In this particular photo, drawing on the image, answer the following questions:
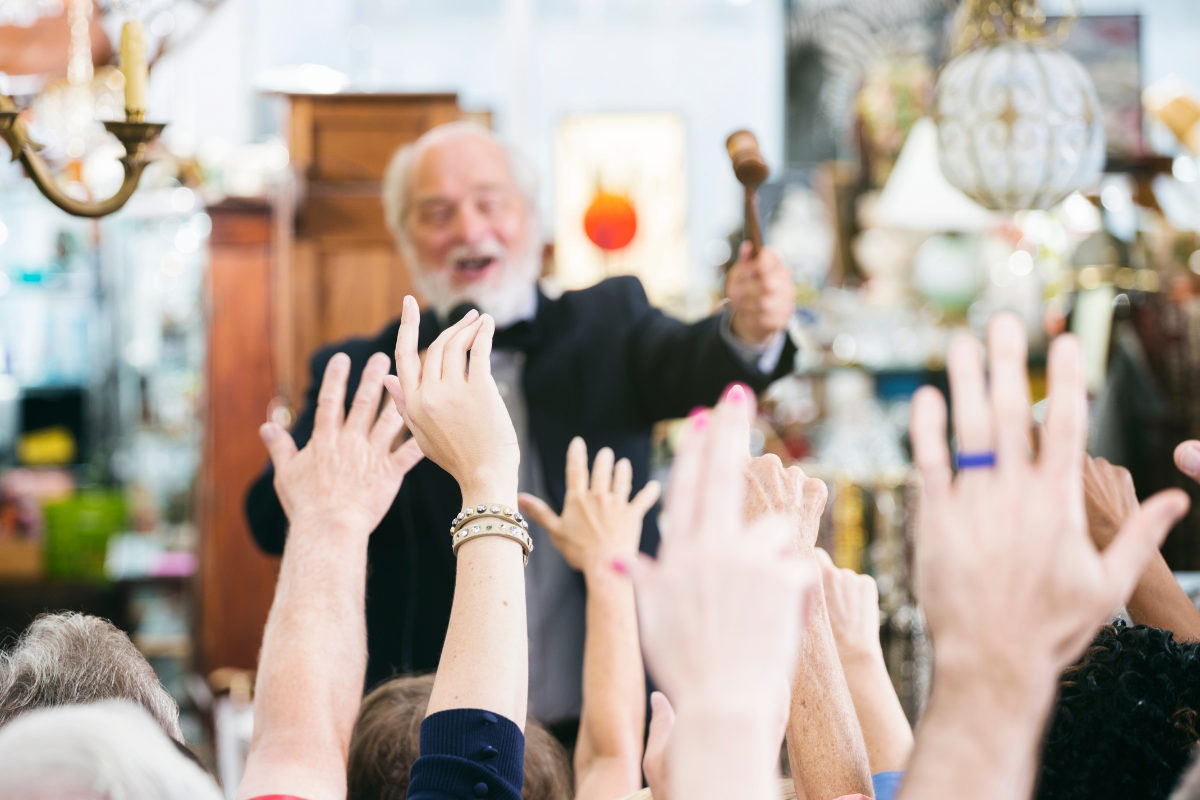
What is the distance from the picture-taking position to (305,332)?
3.00 m

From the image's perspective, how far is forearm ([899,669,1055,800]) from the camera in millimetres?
522

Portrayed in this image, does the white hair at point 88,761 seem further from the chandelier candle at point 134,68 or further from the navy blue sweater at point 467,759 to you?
the chandelier candle at point 134,68

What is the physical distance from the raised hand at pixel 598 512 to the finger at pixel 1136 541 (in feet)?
2.26

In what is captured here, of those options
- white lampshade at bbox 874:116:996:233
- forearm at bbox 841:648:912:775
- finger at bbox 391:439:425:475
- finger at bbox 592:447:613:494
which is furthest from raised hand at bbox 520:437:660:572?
white lampshade at bbox 874:116:996:233

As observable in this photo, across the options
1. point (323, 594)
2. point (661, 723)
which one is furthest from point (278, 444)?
point (661, 723)

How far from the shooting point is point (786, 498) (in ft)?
2.97

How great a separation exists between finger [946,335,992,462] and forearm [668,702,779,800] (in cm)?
19

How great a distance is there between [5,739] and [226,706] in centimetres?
244

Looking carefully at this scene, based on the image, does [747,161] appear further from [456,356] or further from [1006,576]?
[1006,576]

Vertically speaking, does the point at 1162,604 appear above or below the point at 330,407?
below

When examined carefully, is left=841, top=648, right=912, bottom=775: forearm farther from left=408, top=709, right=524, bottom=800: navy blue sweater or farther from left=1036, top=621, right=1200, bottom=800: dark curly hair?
left=408, top=709, right=524, bottom=800: navy blue sweater

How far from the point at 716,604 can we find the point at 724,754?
0.07m

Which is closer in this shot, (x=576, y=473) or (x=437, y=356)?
(x=437, y=356)

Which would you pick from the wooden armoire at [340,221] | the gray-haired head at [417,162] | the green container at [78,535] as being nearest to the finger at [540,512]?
the gray-haired head at [417,162]
